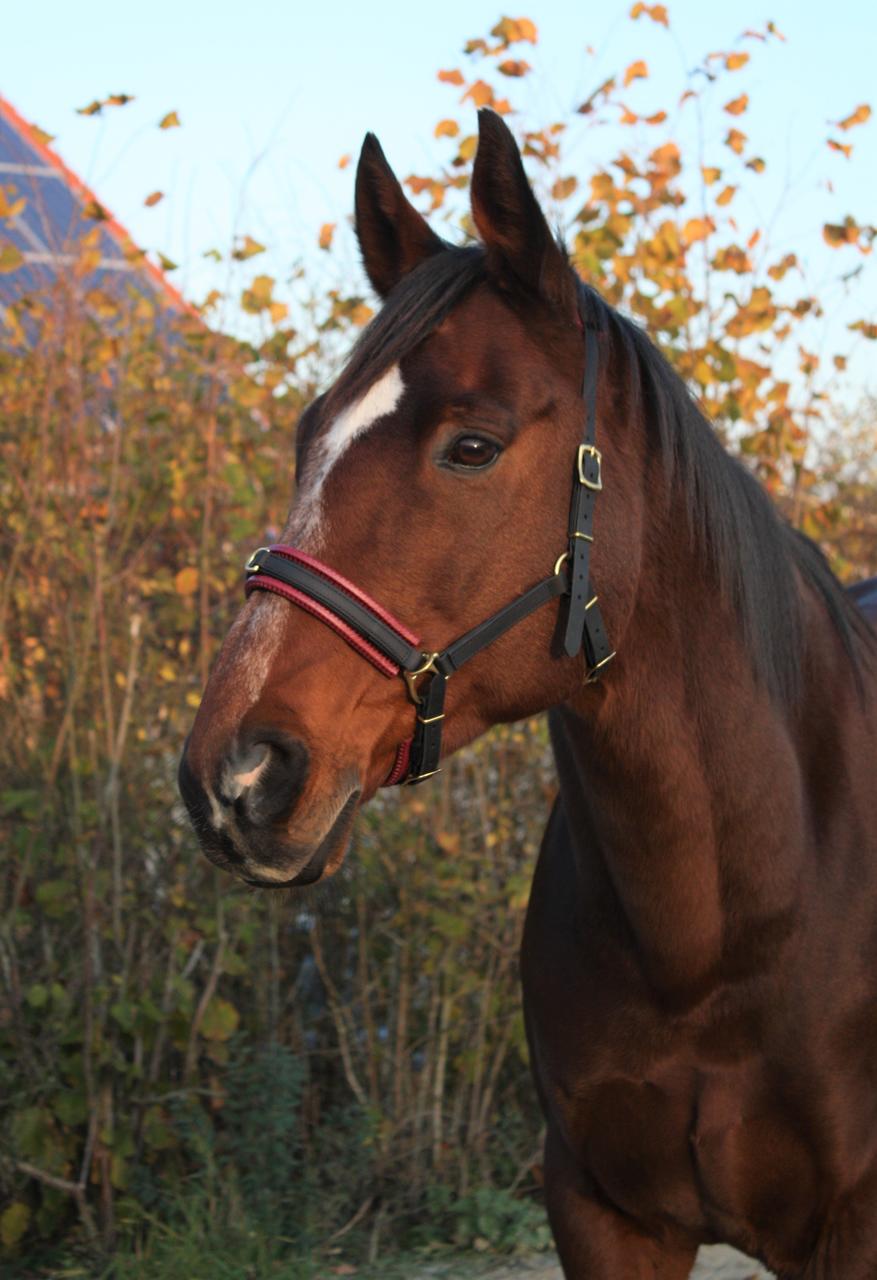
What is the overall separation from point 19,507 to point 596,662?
9.51ft

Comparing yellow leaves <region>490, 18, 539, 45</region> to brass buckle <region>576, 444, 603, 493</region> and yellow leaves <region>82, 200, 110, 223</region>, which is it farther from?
brass buckle <region>576, 444, 603, 493</region>

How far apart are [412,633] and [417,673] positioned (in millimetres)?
59

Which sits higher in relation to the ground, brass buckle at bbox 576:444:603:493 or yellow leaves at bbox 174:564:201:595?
yellow leaves at bbox 174:564:201:595

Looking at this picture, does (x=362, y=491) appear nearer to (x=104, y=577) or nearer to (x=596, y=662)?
(x=596, y=662)

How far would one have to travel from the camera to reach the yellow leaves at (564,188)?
15.8 ft

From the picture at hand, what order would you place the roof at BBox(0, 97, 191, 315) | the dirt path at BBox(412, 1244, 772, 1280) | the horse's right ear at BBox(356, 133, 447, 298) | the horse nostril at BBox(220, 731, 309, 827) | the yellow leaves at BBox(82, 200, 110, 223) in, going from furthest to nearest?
the roof at BBox(0, 97, 191, 315) < the yellow leaves at BBox(82, 200, 110, 223) < the dirt path at BBox(412, 1244, 772, 1280) < the horse's right ear at BBox(356, 133, 447, 298) < the horse nostril at BBox(220, 731, 309, 827)

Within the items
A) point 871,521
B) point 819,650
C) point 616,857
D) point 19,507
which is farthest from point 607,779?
point 871,521

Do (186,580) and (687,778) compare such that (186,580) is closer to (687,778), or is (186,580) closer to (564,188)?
(564,188)

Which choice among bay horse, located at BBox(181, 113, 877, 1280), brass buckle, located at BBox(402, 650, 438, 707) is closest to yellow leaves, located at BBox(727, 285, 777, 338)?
bay horse, located at BBox(181, 113, 877, 1280)

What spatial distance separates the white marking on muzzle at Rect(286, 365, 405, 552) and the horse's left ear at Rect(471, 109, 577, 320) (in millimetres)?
264

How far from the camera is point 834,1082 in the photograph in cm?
241

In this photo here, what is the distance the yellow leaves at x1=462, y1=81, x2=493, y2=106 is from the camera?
472 cm

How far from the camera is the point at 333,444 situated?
6.95ft

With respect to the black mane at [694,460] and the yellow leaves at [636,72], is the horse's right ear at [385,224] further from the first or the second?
the yellow leaves at [636,72]
